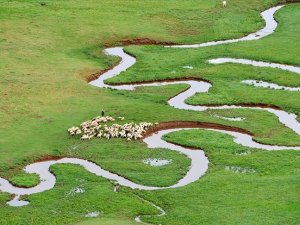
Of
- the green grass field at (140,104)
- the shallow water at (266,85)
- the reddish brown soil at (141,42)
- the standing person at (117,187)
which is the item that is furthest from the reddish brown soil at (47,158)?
the reddish brown soil at (141,42)

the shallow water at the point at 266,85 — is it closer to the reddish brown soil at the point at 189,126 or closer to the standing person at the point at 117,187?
the reddish brown soil at the point at 189,126

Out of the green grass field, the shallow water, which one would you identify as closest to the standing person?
the green grass field

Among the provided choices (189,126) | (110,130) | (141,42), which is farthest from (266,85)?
(110,130)

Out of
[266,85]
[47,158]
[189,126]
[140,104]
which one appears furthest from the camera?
[266,85]

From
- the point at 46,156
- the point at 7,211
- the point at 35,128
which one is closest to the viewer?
the point at 7,211

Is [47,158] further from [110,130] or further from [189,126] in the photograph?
[189,126]

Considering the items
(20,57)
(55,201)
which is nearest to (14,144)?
(55,201)

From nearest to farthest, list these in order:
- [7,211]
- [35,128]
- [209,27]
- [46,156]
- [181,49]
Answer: [7,211], [46,156], [35,128], [181,49], [209,27]

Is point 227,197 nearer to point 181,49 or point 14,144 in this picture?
point 14,144
